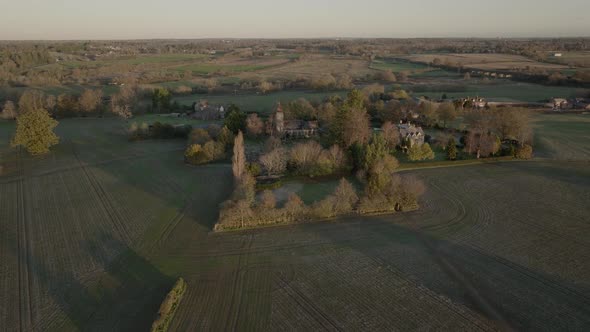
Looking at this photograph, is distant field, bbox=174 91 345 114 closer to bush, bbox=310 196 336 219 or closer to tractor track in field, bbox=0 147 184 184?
tractor track in field, bbox=0 147 184 184

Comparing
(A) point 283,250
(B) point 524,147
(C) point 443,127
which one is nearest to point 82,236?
(A) point 283,250

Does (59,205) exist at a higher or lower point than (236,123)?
lower

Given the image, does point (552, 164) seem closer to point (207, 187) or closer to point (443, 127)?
point (443, 127)

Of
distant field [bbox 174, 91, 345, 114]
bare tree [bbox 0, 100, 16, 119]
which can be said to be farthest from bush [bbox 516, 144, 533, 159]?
bare tree [bbox 0, 100, 16, 119]

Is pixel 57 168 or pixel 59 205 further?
pixel 57 168

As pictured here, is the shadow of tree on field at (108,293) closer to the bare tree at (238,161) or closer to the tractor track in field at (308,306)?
the tractor track in field at (308,306)

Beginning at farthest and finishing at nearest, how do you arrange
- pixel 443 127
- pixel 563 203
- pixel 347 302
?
pixel 443 127
pixel 563 203
pixel 347 302

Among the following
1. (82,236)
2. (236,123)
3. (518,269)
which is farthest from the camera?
(236,123)
